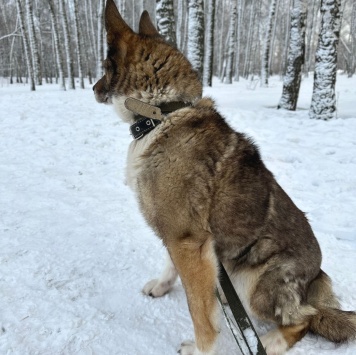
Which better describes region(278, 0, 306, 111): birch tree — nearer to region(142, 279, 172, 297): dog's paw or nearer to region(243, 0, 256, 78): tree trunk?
region(142, 279, 172, 297): dog's paw

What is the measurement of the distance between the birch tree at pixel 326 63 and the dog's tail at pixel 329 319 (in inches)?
304

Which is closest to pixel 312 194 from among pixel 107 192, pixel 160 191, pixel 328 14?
pixel 107 192

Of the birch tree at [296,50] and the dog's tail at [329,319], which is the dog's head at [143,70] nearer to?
the dog's tail at [329,319]

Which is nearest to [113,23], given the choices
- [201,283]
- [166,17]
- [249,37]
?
[201,283]

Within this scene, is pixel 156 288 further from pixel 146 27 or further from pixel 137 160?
pixel 146 27

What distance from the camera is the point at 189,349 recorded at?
2.03 meters

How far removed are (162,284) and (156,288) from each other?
0.18 feet

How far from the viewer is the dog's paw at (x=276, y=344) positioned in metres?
1.98

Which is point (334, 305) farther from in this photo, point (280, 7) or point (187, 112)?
point (280, 7)

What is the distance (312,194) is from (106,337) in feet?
11.6

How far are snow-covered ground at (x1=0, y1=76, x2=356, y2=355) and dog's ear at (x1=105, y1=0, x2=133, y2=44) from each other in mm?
1840

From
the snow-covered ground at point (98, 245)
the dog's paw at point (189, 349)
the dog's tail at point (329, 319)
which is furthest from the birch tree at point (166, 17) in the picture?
the dog's paw at point (189, 349)

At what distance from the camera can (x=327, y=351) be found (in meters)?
2.02

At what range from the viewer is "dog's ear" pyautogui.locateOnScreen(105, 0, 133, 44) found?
81.1 inches
